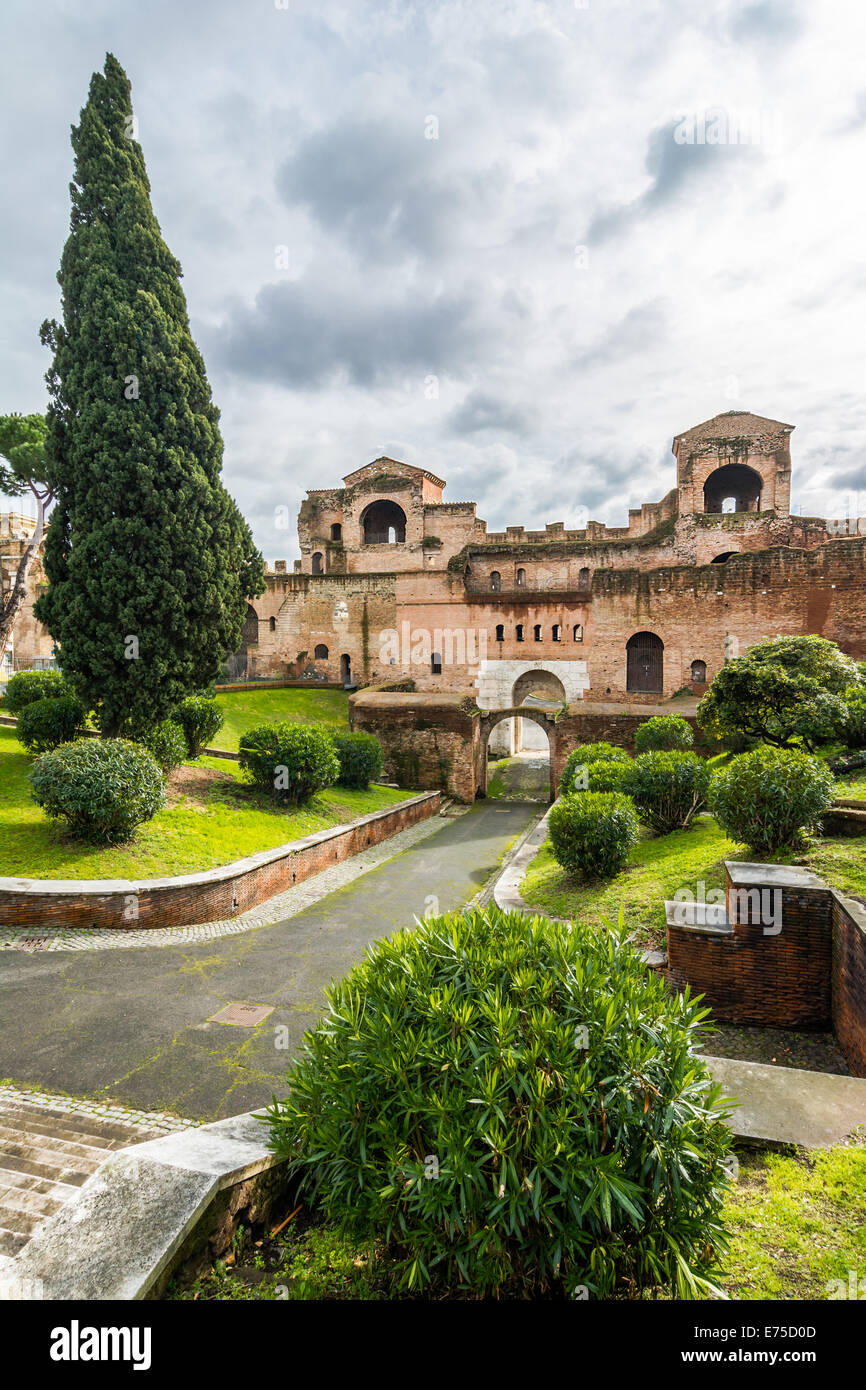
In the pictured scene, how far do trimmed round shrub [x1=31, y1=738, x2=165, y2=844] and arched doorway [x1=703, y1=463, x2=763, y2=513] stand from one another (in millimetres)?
30421

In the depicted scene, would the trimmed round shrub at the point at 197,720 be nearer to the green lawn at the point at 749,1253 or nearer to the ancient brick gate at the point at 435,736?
the ancient brick gate at the point at 435,736

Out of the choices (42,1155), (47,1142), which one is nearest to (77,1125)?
(47,1142)

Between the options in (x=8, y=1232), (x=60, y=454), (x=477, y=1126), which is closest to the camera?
(x=477, y=1126)

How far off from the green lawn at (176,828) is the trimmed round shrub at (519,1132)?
7.21 m

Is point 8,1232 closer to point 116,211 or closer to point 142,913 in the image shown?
point 142,913

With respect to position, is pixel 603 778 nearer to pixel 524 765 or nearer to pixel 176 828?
pixel 176 828

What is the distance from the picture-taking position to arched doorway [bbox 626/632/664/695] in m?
25.7

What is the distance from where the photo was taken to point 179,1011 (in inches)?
239

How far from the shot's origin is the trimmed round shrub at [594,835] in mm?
8719

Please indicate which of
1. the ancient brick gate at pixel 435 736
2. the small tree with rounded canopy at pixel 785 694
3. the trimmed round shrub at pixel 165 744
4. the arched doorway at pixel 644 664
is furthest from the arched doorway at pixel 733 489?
the trimmed round shrub at pixel 165 744

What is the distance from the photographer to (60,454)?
11.7 meters

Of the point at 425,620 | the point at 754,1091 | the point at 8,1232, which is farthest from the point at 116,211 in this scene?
the point at 425,620

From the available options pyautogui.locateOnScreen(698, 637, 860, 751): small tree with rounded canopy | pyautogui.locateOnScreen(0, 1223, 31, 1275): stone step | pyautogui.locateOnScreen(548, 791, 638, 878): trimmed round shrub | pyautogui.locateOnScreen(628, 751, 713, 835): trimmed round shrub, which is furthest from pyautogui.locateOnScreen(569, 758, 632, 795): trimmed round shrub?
pyautogui.locateOnScreen(0, 1223, 31, 1275): stone step
